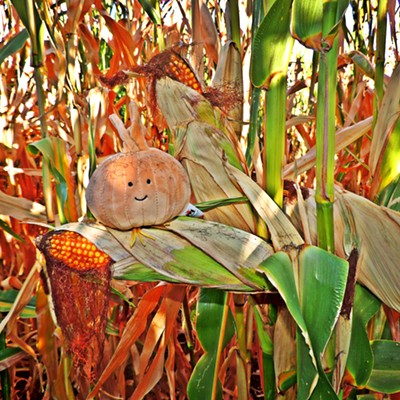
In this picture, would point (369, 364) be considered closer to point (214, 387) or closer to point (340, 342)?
point (340, 342)

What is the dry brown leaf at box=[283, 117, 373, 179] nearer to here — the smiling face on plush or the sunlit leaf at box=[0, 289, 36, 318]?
the smiling face on plush

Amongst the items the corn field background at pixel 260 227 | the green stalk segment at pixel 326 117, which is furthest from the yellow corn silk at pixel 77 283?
the green stalk segment at pixel 326 117

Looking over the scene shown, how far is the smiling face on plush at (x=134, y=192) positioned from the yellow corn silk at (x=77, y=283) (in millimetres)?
41

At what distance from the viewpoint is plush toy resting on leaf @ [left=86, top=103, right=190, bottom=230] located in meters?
0.61

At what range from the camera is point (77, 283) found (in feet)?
2.07

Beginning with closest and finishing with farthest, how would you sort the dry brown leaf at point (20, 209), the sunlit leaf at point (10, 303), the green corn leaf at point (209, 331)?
1. the green corn leaf at point (209, 331)
2. the dry brown leaf at point (20, 209)
3. the sunlit leaf at point (10, 303)

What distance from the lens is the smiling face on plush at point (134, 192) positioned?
23.9 inches

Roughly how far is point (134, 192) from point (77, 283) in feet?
0.40

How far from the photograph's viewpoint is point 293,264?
1.97 feet

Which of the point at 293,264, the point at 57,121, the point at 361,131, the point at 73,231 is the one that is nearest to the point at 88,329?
the point at 73,231

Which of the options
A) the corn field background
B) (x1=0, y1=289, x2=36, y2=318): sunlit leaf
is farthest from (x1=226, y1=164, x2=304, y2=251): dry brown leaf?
(x1=0, y1=289, x2=36, y2=318): sunlit leaf

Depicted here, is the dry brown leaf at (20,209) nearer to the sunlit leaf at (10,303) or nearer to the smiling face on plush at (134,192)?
the sunlit leaf at (10,303)

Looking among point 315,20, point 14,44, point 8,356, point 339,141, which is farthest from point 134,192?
point 8,356

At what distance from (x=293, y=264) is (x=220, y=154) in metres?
0.17
